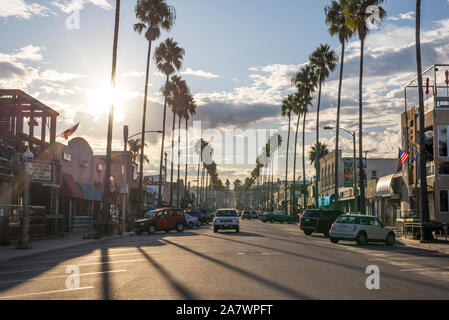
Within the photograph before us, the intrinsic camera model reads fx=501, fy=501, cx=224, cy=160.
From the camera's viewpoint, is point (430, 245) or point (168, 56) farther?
point (168, 56)

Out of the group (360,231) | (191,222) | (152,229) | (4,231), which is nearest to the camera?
(4,231)

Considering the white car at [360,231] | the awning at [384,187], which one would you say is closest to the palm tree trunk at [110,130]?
the white car at [360,231]

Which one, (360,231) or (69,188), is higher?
(69,188)

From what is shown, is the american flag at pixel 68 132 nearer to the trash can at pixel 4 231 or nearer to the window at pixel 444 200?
the trash can at pixel 4 231

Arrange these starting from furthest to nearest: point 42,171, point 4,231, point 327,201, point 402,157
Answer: point 327,201, point 402,157, point 42,171, point 4,231

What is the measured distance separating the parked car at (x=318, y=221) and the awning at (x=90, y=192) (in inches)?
721

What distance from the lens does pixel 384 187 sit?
50.0 metres

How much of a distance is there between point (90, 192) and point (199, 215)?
15665 mm

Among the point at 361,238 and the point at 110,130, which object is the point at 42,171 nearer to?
the point at 110,130

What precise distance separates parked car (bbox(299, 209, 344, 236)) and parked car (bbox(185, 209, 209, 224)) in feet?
68.1

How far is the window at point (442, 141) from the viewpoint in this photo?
39531 mm

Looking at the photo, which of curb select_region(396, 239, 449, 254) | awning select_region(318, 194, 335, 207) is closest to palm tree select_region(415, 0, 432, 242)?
curb select_region(396, 239, 449, 254)

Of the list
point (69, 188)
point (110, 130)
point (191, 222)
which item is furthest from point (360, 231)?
point (191, 222)

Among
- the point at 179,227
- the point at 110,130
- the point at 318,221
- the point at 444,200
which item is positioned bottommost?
the point at 179,227
